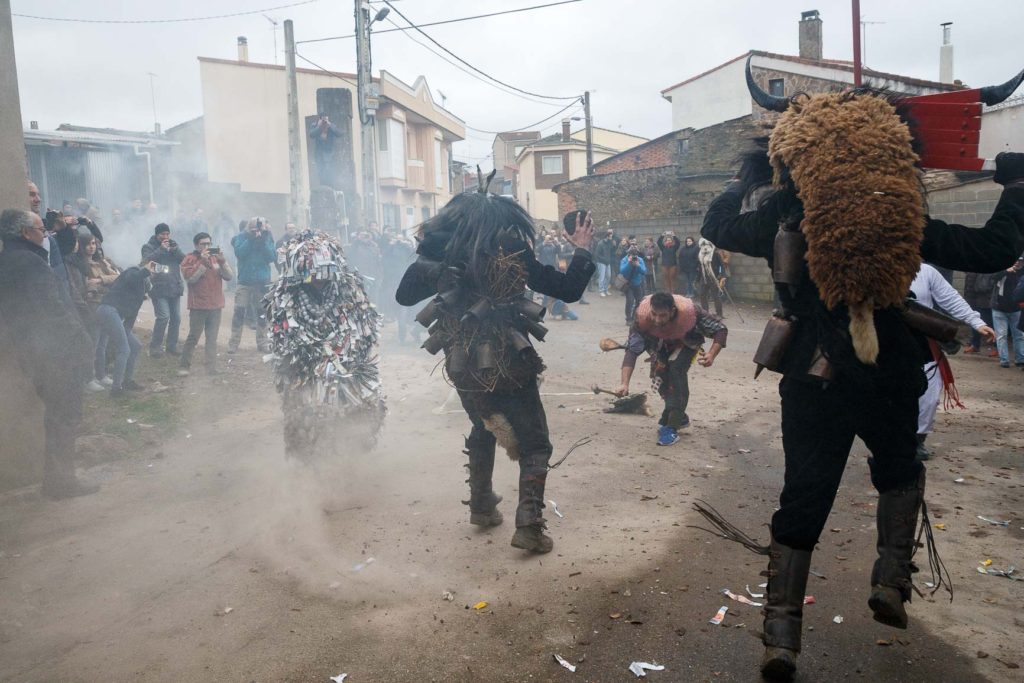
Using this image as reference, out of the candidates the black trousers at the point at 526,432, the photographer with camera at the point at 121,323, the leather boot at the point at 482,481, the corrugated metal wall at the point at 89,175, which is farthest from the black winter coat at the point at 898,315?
the corrugated metal wall at the point at 89,175

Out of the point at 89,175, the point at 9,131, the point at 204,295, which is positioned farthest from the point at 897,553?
the point at 89,175

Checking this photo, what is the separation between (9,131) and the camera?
605cm

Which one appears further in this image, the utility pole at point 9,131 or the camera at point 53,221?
the camera at point 53,221

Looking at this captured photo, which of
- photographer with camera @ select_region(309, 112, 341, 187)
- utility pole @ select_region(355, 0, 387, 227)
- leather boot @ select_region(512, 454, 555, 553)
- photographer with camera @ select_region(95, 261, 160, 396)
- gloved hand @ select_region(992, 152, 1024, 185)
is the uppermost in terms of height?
utility pole @ select_region(355, 0, 387, 227)

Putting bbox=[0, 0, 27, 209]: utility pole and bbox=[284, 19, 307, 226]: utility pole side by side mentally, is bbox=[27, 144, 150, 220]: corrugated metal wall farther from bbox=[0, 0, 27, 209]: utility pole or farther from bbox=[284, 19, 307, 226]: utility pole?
bbox=[0, 0, 27, 209]: utility pole

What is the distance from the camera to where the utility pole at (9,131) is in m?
6.02

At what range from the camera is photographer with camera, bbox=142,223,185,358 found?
1097 cm

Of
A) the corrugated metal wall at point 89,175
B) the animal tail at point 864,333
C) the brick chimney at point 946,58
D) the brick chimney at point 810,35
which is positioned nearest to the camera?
the animal tail at point 864,333

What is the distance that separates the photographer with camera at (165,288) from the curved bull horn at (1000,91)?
10.1 m

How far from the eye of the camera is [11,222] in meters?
5.70

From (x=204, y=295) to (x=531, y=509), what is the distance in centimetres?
779

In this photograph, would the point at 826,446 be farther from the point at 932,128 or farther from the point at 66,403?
the point at 66,403

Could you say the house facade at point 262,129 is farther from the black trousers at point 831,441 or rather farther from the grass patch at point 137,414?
the black trousers at point 831,441

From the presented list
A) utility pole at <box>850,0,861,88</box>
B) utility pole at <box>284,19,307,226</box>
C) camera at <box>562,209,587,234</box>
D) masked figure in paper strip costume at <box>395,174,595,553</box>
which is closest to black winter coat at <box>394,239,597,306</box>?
masked figure in paper strip costume at <box>395,174,595,553</box>
